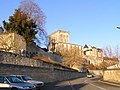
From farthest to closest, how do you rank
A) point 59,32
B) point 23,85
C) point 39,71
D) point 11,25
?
point 59,32 → point 11,25 → point 39,71 → point 23,85

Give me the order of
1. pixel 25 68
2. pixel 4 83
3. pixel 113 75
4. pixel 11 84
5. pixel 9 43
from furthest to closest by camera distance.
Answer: pixel 113 75 < pixel 9 43 < pixel 25 68 < pixel 4 83 < pixel 11 84

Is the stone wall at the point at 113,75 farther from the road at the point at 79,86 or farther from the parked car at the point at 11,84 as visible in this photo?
the parked car at the point at 11,84

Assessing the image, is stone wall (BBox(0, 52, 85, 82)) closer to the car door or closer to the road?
the road

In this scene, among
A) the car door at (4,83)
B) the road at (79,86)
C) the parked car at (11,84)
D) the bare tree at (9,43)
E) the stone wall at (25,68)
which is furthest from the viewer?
the bare tree at (9,43)

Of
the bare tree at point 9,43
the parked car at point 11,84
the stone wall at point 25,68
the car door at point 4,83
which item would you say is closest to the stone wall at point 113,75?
the stone wall at point 25,68

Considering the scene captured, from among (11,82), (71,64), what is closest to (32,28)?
(11,82)

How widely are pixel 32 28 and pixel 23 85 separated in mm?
47720

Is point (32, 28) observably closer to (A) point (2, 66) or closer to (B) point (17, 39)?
(B) point (17, 39)

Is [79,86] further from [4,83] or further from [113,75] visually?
[113,75]

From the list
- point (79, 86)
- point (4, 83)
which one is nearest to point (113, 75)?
point (79, 86)

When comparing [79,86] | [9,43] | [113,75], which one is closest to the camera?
[79,86]

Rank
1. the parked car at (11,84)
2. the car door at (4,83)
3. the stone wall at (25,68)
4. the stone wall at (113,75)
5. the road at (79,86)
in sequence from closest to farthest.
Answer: the parked car at (11,84), the car door at (4,83), the road at (79,86), the stone wall at (25,68), the stone wall at (113,75)

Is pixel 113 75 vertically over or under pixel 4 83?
over

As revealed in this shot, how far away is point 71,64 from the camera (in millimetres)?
137750
